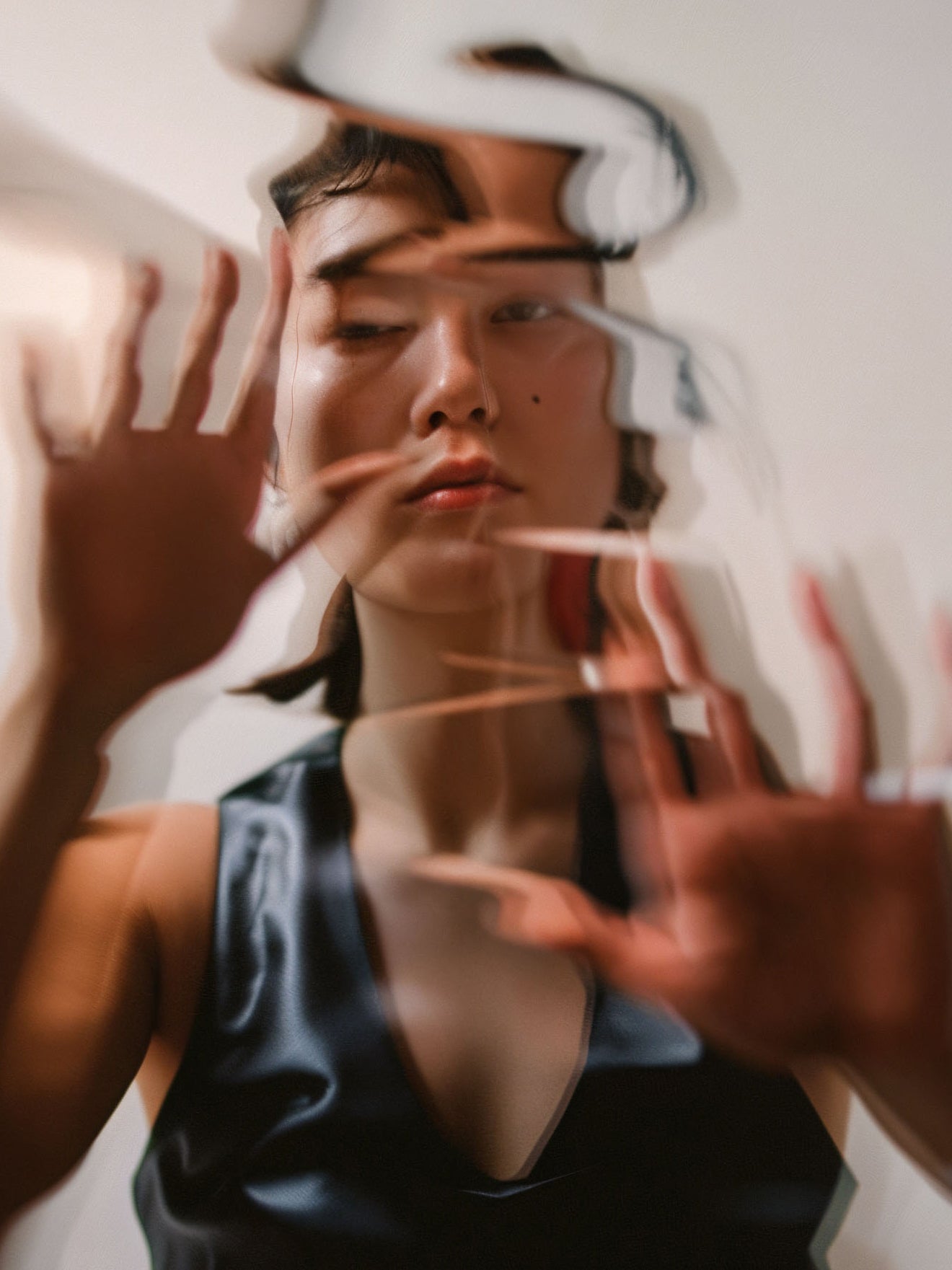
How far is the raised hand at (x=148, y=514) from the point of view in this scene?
394mm

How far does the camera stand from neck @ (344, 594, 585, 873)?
42cm

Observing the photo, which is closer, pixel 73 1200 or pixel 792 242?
pixel 73 1200

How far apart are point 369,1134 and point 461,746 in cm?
16

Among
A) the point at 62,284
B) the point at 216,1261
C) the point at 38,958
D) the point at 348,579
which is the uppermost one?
the point at 62,284

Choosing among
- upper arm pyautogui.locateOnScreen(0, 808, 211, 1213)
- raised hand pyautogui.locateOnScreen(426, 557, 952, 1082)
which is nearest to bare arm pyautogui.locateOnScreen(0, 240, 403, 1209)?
upper arm pyautogui.locateOnScreen(0, 808, 211, 1213)

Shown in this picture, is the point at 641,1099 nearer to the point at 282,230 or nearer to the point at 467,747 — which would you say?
the point at 467,747

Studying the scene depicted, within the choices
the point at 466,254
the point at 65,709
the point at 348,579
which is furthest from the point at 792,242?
the point at 65,709

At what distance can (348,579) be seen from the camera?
0.42 metres

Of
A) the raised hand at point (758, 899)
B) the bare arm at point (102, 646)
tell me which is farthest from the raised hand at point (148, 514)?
the raised hand at point (758, 899)

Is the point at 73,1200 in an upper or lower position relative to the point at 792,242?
lower

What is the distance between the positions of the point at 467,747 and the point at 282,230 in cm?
25

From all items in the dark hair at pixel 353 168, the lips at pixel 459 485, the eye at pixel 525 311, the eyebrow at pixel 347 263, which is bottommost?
the lips at pixel 459 485

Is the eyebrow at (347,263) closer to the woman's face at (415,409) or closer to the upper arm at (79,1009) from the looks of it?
the woman's face at (415,409)

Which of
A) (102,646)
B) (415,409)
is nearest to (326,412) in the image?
(415,409)
